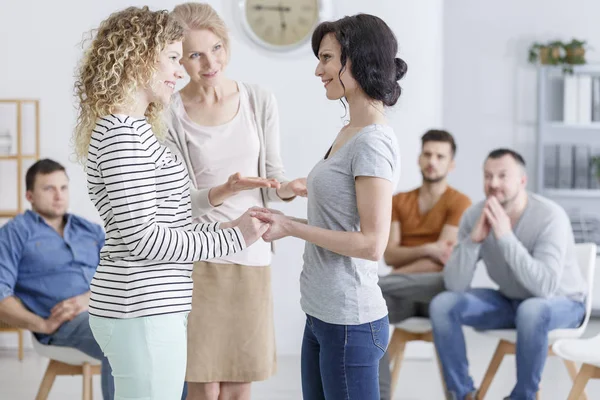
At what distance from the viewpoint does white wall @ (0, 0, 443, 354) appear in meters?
4.67

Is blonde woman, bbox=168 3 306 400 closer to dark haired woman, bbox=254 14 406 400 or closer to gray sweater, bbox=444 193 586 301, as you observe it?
dark haired woman, bbox=254 14 406 400

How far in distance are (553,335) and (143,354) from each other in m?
2.20

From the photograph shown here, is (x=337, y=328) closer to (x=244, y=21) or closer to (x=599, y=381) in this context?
(x=599, y=381)

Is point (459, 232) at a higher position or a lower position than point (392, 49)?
lower

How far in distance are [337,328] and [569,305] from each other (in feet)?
6.51

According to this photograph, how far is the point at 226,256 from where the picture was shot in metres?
2.43

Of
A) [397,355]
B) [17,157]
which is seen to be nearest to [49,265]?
[17,157]

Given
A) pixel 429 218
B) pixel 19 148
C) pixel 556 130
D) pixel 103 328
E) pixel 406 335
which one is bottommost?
pixel 406 335

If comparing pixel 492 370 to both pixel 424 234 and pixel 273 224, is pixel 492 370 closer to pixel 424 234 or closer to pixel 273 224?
pixel 424 234

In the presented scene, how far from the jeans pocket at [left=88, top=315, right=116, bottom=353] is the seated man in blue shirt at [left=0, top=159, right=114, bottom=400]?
4.75 feet

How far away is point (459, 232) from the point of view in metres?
3.74

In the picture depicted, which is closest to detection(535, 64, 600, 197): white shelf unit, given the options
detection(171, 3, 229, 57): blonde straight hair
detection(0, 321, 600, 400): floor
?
detection(0, 321, 600, 400): floor

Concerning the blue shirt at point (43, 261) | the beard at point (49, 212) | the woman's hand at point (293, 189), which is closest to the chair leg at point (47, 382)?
the blue shirt at point (43, 261)

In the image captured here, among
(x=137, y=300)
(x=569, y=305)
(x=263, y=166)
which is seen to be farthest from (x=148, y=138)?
(x=569, y=305)
